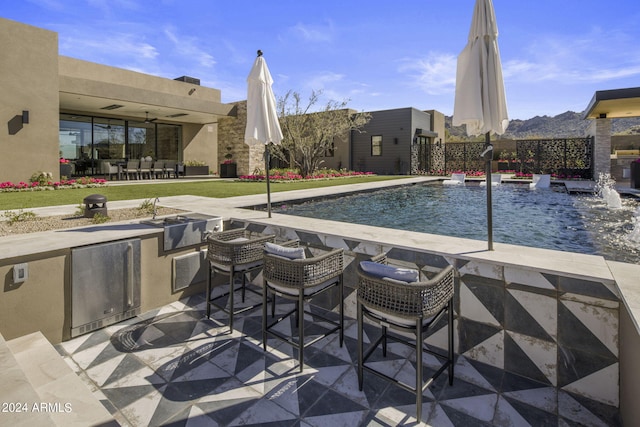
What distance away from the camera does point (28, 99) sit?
10.5m

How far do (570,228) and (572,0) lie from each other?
19.2 feet

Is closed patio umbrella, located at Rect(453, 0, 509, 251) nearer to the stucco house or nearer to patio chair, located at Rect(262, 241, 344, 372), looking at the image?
patio chair, located at Rect(262, 241, 344, 372)

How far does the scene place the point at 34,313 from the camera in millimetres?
2824

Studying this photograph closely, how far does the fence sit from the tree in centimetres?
656

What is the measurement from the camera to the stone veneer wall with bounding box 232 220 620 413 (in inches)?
88.5

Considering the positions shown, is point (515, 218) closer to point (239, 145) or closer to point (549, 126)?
point (239, 145)

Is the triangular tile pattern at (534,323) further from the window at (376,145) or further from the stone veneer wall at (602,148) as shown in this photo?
the window at (376,145)

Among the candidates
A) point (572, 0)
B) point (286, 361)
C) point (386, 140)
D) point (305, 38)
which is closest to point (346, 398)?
point (286, 361)

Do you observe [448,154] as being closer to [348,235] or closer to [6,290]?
[348,235]

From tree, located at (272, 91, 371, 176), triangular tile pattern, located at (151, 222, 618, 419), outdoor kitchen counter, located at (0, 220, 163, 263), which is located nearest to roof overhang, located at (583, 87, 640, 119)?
tree, located at (272, 91, 371, 176)

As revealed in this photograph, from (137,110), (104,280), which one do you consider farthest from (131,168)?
(104,280)

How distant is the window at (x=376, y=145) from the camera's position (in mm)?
22703

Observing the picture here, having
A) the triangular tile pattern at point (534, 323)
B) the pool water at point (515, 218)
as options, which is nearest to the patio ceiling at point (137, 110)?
the pool water at point (515, 218)

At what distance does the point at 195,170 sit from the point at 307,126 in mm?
5962
